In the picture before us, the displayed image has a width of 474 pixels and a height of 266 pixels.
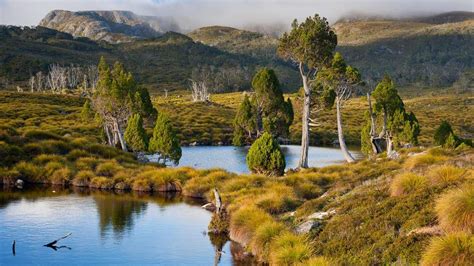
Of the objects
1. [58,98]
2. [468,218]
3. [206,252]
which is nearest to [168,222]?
[206,252]

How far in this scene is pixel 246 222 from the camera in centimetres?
2931

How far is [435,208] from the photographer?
2053 centimetres

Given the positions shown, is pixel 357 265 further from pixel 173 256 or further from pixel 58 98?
pixel 58 98

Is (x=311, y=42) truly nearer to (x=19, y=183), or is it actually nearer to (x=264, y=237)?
(x=264, y=237)

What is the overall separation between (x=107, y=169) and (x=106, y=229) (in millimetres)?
18922

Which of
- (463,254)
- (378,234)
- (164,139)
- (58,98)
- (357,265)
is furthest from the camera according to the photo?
(58,98)

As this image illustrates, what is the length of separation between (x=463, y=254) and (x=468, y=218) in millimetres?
2152

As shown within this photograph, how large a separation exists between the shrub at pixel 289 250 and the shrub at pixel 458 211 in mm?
5346

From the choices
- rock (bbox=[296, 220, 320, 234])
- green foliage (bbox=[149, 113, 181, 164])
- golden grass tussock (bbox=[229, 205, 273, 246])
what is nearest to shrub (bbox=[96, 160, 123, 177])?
green foliage (bbox=[149, 113, 181, 164])

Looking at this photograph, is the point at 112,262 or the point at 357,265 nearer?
the point at 357,265

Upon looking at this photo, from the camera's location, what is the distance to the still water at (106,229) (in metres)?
27.4

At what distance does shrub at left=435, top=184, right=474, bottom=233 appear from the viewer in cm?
1847

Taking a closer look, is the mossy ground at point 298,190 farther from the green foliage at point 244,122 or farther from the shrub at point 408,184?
the green foliage at point 244,122

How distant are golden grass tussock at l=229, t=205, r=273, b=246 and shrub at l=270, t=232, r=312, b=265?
3.70 metres
